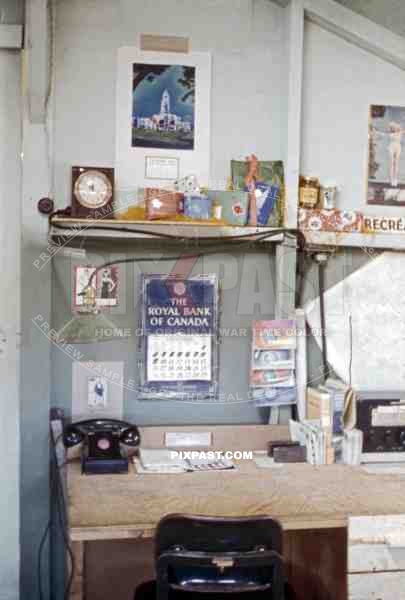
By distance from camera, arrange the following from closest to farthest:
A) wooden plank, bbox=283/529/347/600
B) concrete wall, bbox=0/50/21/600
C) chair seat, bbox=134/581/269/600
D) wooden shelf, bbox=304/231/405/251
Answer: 1. chair seat, bbox=134/581/269/600
2. wooden plank, bbox=283/529/347/600
3. concrete wall, bbox=0/50/21/600
4. wooden shelf, bbox=304/231/405/251

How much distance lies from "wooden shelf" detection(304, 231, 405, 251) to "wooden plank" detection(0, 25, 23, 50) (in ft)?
4.22

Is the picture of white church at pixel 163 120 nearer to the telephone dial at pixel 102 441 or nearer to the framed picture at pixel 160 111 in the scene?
the framed picture at pixel 160 111

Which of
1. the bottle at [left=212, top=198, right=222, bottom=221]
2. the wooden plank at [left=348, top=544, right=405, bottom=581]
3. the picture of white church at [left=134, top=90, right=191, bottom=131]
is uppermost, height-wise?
the picture of white church at [left=134, top=90, right=191, bottom=131]

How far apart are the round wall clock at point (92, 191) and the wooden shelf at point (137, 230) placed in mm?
47

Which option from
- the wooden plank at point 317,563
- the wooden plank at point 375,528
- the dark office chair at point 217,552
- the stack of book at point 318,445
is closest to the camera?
the dark office chair at point 217,552

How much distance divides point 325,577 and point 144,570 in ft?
2.48

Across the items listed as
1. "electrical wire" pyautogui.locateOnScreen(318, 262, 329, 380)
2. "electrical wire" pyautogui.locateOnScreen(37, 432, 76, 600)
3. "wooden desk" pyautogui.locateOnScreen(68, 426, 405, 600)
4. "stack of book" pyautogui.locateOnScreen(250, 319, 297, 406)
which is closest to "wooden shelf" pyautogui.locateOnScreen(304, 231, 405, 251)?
"electrical wire" pyautogui.locateOnScreen(318, 262, 329, 380)

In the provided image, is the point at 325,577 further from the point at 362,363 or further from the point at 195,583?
the point at 362,363

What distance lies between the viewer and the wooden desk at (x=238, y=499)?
1.78 m

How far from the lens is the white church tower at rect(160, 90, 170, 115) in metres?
2.47

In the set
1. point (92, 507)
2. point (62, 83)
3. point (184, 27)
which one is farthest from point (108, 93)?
point (92, 507)

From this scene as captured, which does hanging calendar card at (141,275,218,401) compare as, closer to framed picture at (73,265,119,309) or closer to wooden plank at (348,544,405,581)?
framed picture at (73,265,119,309)

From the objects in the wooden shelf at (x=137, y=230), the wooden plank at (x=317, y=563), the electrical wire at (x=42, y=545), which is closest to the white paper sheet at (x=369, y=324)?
the wooden shelf at (x=137, y=230)

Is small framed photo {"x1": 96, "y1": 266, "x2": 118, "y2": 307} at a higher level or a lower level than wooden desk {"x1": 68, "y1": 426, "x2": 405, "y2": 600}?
higher
